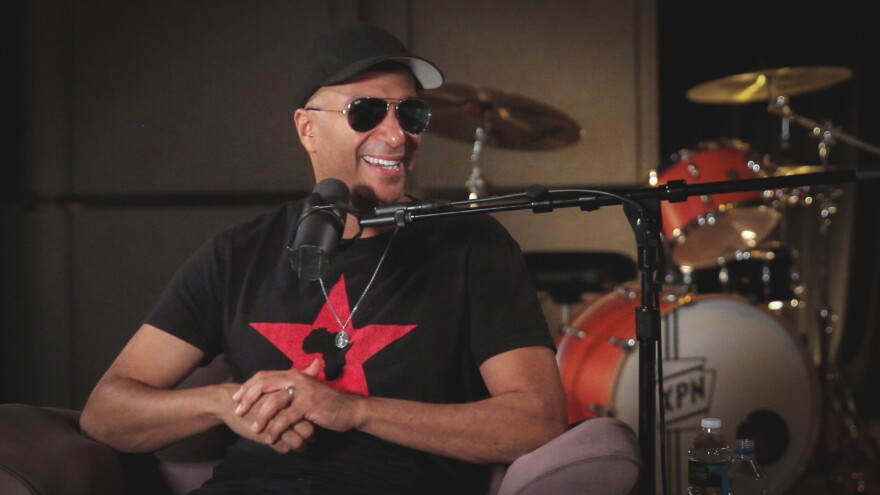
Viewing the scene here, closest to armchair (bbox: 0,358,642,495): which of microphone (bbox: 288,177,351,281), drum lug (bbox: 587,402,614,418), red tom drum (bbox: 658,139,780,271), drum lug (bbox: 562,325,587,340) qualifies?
microphone (bbox: 288,177,351,281)

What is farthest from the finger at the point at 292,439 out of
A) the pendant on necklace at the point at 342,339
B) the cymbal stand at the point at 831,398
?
the cymbal stand at the point at 831,398

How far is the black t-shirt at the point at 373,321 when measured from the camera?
74.4 inches

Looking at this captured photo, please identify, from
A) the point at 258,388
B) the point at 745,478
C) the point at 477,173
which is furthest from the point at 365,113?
the point at 477,173

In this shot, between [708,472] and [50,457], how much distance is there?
130 centimetres

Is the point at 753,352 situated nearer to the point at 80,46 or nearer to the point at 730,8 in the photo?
the point at 730,8

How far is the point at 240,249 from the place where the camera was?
2.17 m

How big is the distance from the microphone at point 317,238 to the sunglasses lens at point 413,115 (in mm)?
510

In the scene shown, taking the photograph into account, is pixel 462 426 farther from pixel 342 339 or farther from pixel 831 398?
pixel 831 398

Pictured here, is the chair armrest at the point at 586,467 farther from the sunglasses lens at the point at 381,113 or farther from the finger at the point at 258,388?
the sunglasses lens at the point at 381,113

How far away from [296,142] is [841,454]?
3248mm

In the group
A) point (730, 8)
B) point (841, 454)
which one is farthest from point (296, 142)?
point (841, 454)

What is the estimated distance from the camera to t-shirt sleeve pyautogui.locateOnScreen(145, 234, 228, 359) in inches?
81.7

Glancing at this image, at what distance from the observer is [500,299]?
1959 millimetres

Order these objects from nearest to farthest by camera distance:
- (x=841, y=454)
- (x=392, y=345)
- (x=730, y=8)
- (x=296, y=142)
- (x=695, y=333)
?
1. (x=392, y=345)
2. (x=695, y=333)
3. (x=841, y=454)
4. (x=730, y=8)
5. (x=296, y=142)
